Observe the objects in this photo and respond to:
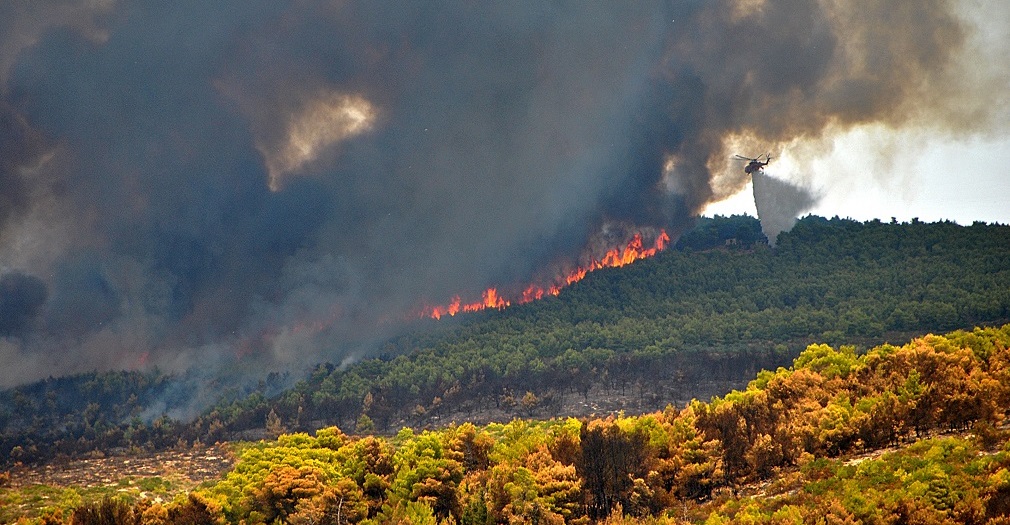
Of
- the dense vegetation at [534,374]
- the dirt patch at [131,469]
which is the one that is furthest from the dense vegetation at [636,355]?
the dirt patch at [131,469]

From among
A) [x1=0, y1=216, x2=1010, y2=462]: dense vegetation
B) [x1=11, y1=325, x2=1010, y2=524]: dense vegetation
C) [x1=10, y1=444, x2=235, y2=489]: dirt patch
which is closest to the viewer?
[x1=11, y1=325, x2=1010, y2=524]: dense vegetation

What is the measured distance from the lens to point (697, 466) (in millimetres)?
65375

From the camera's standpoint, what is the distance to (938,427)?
6675 centimetres

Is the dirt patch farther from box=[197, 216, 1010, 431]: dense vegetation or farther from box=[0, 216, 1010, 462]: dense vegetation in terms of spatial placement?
box=[197, 216, 1010, 431]: dense vegetation

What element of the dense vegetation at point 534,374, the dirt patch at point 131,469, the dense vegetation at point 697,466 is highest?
the dense vegetation at point 534,374

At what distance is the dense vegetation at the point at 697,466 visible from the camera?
178 ft

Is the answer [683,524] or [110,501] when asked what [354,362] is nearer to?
[110,501]

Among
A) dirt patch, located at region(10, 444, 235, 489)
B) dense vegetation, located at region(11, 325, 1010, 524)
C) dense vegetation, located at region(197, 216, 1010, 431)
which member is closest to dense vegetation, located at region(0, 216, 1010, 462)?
dense vegetation, located at region(197, 216, 1010, 431)

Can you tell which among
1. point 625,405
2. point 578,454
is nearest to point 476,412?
point 625,405

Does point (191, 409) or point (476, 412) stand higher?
point (191, 409)

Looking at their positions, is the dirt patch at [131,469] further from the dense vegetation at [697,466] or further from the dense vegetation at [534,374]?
the dense vegetation at [697,466]

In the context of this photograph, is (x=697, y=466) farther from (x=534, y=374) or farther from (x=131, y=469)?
(x=534, y=374)

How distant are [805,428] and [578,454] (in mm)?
17179

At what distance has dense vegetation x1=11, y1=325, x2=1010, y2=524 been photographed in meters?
54.4
